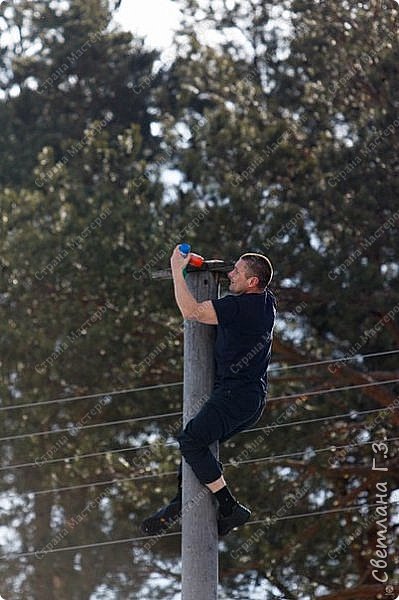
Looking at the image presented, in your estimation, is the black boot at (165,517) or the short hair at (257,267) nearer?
the short hair at (257,267)

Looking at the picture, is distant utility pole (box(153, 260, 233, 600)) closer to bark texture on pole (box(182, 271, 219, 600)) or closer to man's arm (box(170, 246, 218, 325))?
bark texture on pole (box(182, 271, 219, 600))

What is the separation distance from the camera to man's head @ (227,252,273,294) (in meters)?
4.96

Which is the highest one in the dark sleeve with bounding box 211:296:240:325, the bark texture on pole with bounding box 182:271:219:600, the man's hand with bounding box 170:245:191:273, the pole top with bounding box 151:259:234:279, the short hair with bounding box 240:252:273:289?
the pole top with bounding box 151:259:234:279

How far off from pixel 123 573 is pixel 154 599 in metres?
0.65

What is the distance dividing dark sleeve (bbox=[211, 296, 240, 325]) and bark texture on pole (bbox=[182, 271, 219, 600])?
→ 0.46 ft

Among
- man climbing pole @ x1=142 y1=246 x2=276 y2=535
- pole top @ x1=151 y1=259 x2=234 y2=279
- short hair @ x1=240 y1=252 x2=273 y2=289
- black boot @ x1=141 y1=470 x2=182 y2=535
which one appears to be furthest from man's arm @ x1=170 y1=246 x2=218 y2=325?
black boot @ x1=141 y1=470 x2=182 y2=535

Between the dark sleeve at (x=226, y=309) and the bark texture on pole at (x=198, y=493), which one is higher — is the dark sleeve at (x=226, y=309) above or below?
above

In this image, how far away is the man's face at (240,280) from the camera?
498cm

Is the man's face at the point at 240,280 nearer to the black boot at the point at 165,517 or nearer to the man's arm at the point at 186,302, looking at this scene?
the man's arm at the point at 186,302

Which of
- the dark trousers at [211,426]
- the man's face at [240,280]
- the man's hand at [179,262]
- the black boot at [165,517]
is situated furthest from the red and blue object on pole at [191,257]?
the black boot at [165,517]

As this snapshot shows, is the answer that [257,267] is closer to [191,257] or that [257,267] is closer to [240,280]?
[240,280]

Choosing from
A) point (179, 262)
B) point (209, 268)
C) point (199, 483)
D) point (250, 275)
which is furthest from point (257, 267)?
point (199, 483)

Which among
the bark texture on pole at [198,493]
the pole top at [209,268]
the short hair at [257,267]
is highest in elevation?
the pole top at [209,268]

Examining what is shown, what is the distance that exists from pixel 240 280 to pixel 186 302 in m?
0.26
